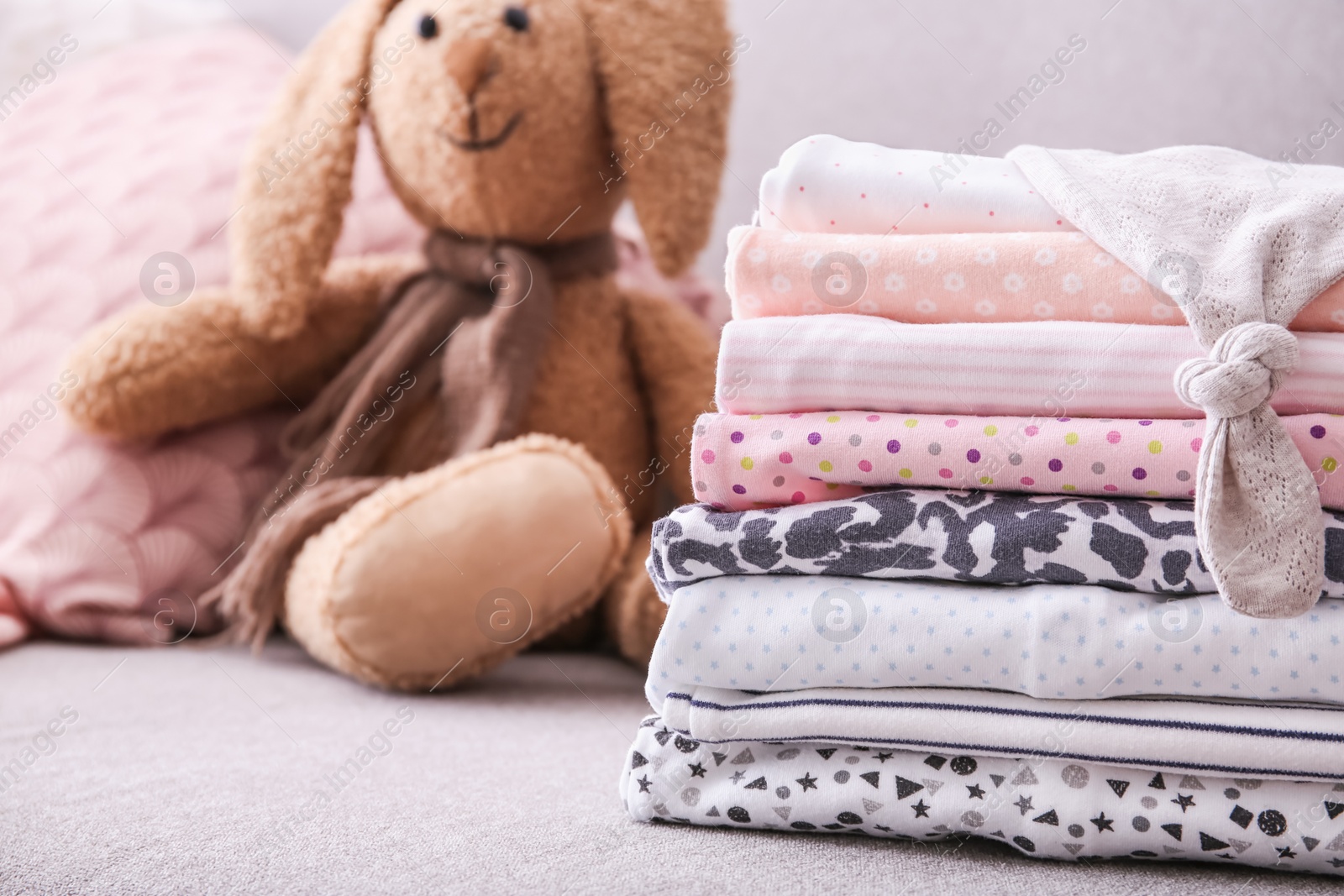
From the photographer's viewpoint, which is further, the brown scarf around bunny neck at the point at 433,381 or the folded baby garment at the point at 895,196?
the brown scarf around bunny neck at the point at 433,381

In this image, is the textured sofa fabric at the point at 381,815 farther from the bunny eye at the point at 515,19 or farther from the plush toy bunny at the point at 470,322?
the bunny eye at the point at 515,19

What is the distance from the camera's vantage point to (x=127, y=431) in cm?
95

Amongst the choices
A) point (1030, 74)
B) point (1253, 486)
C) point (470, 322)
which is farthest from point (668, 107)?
point (1253, 486)

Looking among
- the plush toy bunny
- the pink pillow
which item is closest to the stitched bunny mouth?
the plush toy bunny

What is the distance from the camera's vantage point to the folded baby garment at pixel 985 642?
1.59 feet

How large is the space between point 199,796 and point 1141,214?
57cm

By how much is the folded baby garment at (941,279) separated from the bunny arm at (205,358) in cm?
55

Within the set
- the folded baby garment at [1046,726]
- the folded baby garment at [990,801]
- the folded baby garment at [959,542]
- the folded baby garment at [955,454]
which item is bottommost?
the folded baby garment at [990,801]

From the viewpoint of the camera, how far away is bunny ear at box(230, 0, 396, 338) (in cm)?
93

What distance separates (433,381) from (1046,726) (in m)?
0.64

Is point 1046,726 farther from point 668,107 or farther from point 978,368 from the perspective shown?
A: point 668,107

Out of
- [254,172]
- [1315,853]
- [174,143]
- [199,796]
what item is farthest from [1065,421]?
[174,143]

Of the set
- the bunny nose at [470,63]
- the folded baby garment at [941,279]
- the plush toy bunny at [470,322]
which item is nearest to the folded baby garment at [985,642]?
the folded baby garment at [941,279]

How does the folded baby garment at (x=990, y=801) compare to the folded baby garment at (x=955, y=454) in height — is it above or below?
below
